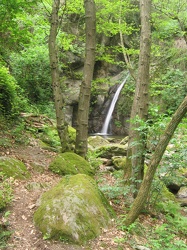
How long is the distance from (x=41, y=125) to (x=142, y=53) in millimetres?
4851

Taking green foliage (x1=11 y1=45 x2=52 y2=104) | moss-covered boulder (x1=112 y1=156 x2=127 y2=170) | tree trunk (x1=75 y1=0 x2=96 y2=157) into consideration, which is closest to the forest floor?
tree trunk (x1=75 y1=0 x2=96 y2=157)

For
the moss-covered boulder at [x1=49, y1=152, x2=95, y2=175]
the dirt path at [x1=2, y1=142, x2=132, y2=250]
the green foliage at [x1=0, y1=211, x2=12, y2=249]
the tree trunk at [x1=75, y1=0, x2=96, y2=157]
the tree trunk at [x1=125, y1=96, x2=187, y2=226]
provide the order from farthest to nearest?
the tree trunk at [x1=75, y1=0, x2=96, y2=157] < the moss-covered boulder at [x1=49, y1=152, x2=95, y2=175] < the tree trunk at [x1=125, y1=96, x2=187, y2=226] < the dirt path at [x1=2, y1=142, x2=132, y2=250] < the green foliage at [x1=0, y1=211, x2=12, y2=249]

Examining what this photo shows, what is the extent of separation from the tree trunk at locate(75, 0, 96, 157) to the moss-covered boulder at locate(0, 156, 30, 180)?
6.57ft

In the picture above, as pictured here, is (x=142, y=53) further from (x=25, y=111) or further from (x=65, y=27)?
(x=65, y=27)

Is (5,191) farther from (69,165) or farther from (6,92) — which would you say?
(6,92)

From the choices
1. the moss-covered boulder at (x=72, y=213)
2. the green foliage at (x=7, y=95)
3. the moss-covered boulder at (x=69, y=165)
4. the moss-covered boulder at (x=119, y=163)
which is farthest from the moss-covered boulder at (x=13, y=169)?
the moss-covered boulder at (x=119, y=163)

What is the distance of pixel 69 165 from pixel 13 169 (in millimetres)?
1581

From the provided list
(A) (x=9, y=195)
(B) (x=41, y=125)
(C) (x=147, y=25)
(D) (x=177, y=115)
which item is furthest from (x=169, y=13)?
(A) (x=9, y=195)

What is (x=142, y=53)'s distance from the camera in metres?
5.52

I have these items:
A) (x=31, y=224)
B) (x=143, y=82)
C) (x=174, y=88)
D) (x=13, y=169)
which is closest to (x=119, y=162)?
(x=143, y=82)

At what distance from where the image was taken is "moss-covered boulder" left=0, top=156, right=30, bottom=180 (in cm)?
460

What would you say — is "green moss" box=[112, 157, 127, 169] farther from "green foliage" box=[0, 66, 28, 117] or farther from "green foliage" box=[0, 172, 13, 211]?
"green foliage" box=[0, 172, 13, 211]

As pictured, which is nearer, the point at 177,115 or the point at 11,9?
the point at 177,115

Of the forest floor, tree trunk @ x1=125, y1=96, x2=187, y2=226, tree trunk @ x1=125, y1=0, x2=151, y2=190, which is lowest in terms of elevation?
the forest floor
